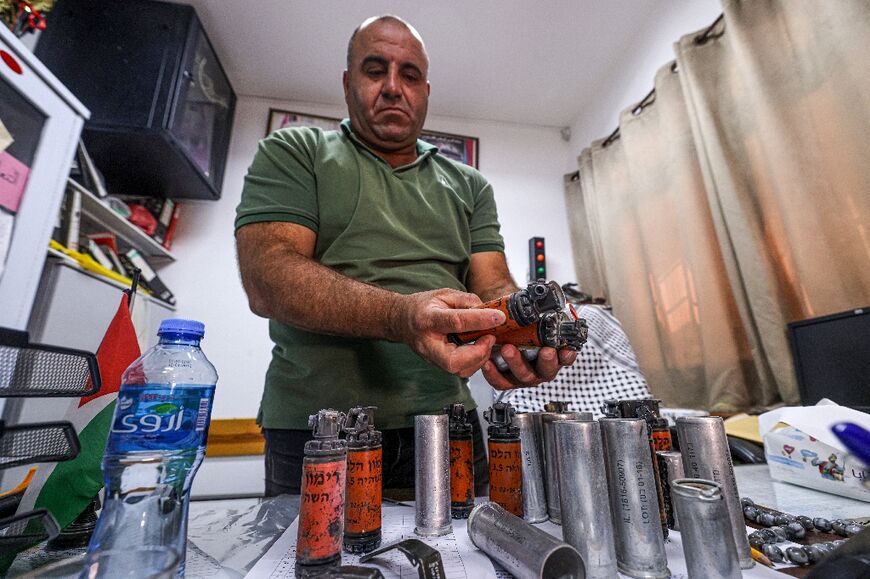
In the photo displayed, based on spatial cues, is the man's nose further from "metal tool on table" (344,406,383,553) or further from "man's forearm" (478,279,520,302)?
"metal tool on table" (344,406,383,553)

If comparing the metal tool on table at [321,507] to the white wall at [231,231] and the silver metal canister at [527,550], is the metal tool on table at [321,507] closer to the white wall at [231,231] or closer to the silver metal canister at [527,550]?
the silver metal canister at [527,550]

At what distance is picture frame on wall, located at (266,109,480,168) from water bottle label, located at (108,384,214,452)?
2254 mm

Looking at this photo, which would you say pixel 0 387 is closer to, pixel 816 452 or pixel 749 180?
pixel 816 452

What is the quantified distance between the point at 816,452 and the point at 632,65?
2.15m

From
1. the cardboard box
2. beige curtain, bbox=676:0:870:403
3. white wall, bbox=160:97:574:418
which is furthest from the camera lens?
white wall, bbox=160:97:574:418

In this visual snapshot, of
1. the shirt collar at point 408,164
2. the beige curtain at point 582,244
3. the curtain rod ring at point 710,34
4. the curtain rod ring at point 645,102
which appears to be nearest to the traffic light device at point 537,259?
the beige curtain at point 582,244

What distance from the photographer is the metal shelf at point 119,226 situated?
5.06 ft

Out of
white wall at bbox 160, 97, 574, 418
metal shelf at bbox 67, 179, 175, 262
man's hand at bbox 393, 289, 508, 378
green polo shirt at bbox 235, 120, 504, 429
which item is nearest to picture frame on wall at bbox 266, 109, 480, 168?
white wall at bbox 160, 97, 574, 418

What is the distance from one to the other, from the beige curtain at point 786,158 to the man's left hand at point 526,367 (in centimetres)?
105

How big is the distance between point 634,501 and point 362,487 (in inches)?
12.4

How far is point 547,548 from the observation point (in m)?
0.37

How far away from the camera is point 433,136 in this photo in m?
2.60

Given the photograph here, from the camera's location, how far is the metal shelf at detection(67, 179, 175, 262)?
1542 millimetres

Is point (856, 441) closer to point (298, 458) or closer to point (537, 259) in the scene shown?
point (298, 458)
